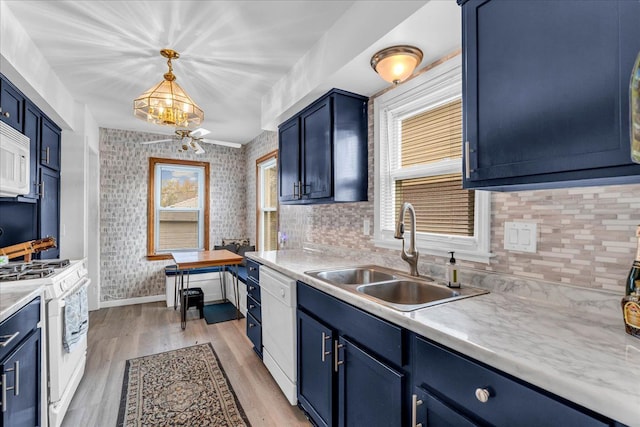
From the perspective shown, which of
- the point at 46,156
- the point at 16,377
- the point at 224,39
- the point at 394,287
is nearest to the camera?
the point at 16,377

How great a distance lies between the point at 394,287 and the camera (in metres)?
1.76

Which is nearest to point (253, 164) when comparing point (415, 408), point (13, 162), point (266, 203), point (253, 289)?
point (266, 203)

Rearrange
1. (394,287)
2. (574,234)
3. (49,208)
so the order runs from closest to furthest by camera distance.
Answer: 1. (574,234)
2. (394,287)
3. (49,208)

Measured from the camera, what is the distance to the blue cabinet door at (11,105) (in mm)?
2072

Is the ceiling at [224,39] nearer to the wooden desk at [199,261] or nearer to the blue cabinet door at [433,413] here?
the blue cabinet door at [433,413]

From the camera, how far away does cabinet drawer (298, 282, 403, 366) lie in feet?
3.90

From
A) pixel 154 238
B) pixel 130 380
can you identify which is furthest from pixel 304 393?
pixel 154 238

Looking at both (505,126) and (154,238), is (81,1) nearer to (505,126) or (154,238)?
(505,126)

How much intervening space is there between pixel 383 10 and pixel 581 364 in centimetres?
165

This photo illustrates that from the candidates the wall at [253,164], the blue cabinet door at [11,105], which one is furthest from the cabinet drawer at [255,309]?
the blue cabinet door at [11,105]

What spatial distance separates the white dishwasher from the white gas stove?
128 centimetres

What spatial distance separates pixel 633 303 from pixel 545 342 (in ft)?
0.92

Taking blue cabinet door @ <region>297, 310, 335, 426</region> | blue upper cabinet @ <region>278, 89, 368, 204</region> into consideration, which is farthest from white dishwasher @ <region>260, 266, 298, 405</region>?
blue upper cabinet @ <region>278, 89, 368, 204</region>

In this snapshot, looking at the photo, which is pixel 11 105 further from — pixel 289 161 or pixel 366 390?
pixel 366 390
